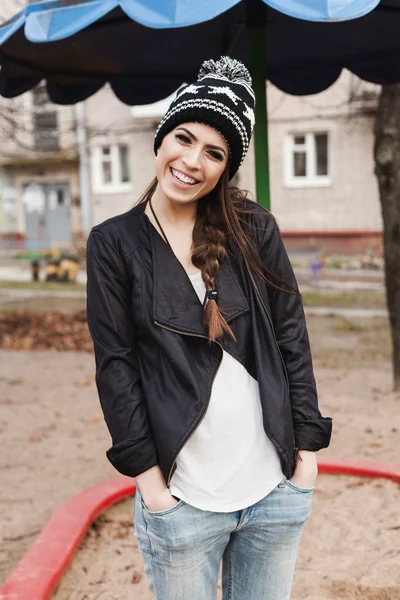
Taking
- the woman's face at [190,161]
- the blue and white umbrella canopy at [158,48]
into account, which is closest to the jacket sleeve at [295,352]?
the woman's face at [190,161]

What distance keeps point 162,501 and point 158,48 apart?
2.63m

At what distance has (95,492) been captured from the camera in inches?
129

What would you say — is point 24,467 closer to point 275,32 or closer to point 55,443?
point 55,443

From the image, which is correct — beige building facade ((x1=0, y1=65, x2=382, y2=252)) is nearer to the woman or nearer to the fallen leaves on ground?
the fallen leaves on ground

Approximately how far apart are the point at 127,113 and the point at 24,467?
65.6 ft

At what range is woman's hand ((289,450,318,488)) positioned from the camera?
1646 millimetres

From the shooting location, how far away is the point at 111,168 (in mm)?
23875

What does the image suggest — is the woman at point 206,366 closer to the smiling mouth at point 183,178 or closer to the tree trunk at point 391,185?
the smiling mouth at point 183,178

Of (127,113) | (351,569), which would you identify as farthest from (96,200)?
(351,569)

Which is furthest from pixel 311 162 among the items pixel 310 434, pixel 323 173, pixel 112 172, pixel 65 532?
pixel 310 434

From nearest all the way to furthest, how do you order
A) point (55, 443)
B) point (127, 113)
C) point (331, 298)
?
point (55, 443), point (331, 298), point (127, 113)

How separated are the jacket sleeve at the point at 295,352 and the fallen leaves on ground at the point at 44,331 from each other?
255 inches

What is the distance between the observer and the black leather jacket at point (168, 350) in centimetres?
154

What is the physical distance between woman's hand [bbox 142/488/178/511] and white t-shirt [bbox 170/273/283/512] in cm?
2
